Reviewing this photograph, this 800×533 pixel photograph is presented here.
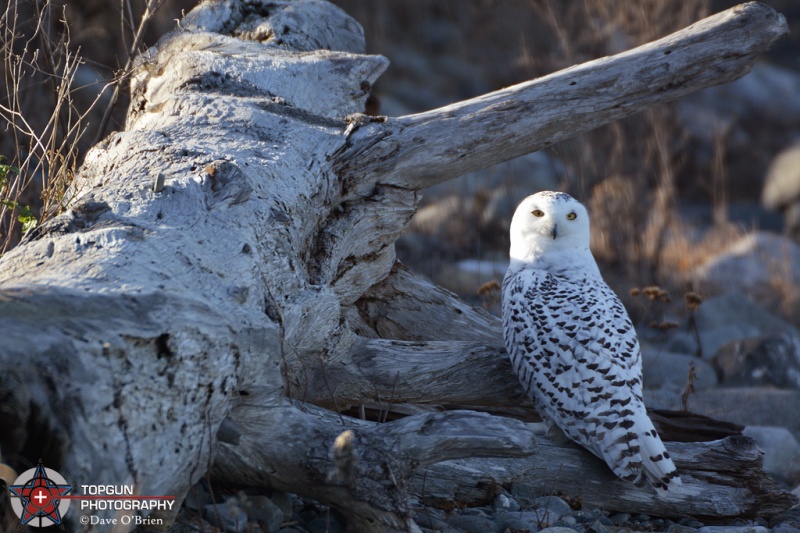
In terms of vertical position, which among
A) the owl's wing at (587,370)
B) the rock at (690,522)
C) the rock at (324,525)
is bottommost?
the rock at (690,522)

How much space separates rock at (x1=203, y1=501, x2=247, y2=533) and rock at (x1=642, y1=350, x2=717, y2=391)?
3.60m

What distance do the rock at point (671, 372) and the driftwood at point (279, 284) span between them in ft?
6.45

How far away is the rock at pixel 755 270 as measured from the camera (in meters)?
8.16

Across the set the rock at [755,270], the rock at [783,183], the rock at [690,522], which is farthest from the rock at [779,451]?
the rock at [783,183]

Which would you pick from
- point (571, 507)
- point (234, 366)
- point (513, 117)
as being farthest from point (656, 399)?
point (234, 366)

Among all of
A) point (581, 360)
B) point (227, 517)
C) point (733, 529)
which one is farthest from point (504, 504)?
point (227, 517)

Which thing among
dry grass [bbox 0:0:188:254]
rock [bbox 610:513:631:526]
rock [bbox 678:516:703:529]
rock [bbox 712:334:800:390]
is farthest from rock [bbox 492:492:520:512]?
rock [bbox 712:334:800:390]

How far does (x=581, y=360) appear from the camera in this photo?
3.39m

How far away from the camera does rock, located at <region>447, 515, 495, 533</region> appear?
3008 millimetres

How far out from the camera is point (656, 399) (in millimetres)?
5168

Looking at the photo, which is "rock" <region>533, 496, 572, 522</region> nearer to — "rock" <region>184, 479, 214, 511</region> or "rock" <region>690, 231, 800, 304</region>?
"rock" <region>184, 479, 214, 511</region>

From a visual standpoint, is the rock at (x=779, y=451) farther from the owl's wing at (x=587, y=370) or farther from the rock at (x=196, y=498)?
the rock at (x=196, y=498)

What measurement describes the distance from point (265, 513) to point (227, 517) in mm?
121

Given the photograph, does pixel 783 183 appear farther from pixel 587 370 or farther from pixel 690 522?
pixel 587 370
